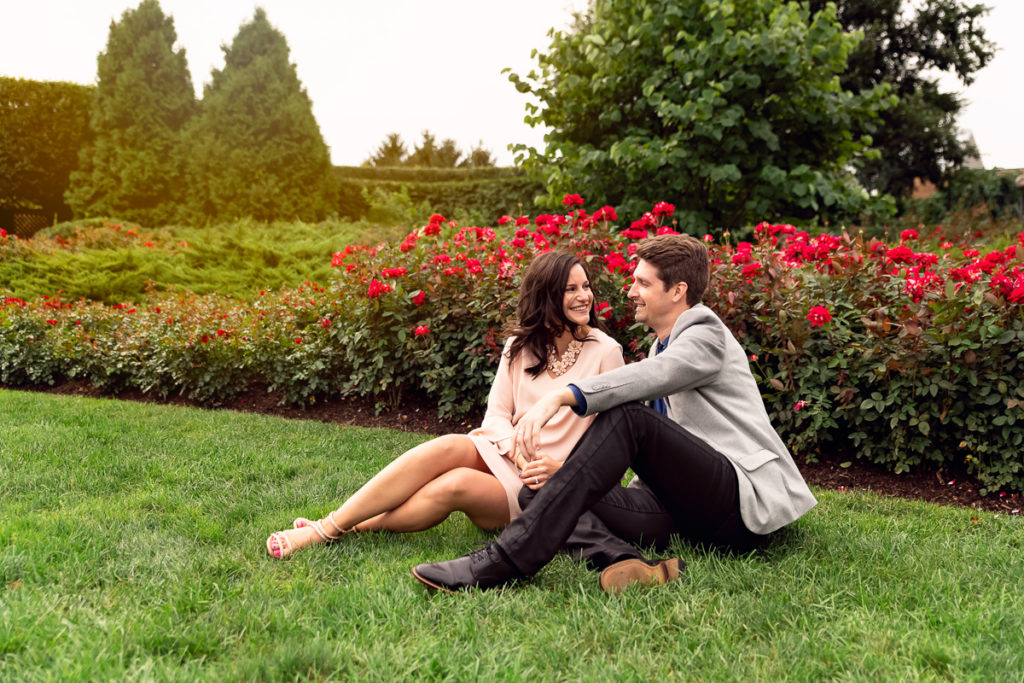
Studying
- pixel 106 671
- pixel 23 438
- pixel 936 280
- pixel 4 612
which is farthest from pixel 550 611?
pixel 23 438

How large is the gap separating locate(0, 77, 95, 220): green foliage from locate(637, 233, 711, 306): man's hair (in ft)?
61.2

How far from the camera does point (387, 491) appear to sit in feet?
9.04

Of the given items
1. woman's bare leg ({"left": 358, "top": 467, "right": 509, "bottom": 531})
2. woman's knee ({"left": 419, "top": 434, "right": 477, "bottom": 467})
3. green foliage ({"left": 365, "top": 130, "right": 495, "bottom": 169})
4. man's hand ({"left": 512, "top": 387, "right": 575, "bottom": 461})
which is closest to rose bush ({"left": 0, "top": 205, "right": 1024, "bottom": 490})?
woman's knee ({"left": 419, "top": 434, "right": 477, "bottom": 467})

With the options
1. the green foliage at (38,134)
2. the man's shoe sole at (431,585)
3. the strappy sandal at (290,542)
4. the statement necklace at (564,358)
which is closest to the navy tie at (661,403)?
the statement necklace at (564,358)

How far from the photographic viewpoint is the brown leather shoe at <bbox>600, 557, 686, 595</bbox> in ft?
7.67

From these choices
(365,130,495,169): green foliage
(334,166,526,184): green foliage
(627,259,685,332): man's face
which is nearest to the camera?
(627,259,685,332): man's face

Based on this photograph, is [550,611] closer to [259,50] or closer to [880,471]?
[880,471]

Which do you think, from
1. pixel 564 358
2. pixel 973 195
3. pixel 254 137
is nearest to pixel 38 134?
pixel 254 137

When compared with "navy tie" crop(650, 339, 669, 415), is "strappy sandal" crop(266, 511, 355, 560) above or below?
below

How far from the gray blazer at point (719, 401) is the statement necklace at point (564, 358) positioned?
1.87ft

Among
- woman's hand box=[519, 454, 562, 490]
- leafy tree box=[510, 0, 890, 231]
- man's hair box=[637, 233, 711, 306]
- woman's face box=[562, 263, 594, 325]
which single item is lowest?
woman's hand box=[519, 454, 562, 490]

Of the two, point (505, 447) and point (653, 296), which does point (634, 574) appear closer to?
point (505, 447)

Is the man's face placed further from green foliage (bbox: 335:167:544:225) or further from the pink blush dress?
green foliage (bbox: 335:167:544:225)

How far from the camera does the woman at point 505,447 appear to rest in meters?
2.75
